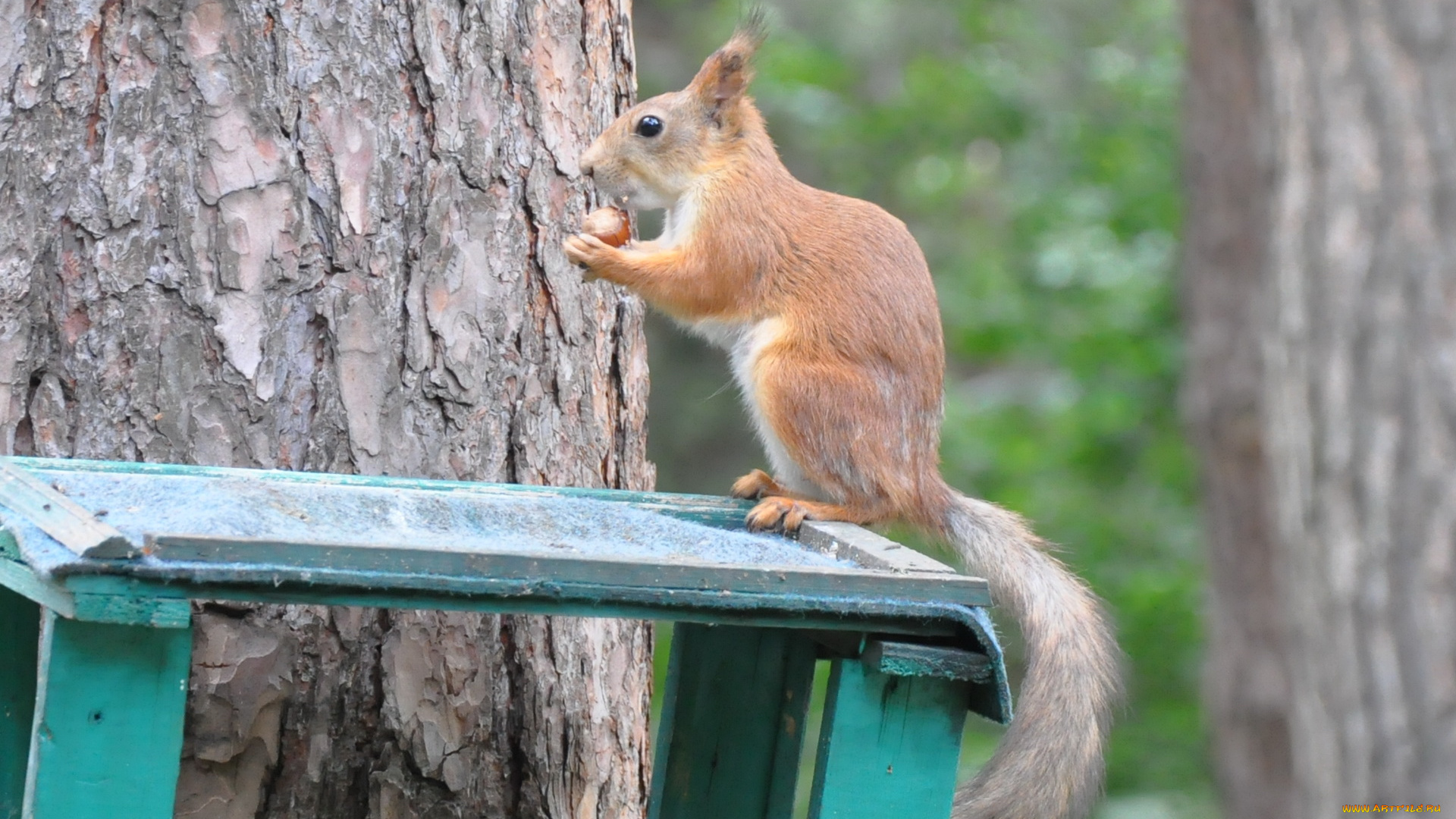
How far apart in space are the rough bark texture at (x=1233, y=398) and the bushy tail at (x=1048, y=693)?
1.71 metres

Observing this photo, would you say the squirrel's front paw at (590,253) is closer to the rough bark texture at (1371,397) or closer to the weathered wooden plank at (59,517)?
the weathered wooden plank at (59,517)

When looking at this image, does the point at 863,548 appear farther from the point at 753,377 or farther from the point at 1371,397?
the point at 1371,397

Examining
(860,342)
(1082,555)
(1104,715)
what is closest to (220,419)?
(860,342)

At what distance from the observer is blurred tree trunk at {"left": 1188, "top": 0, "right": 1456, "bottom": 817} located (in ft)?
6.56

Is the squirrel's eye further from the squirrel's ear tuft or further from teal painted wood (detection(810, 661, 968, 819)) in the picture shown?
teal painted wood (detection(810, 661, 968, 819))

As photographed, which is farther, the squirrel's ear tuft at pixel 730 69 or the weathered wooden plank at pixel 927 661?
the squirrel's ear tuft at pixel 730 69

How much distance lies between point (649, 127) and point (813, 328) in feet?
1.53

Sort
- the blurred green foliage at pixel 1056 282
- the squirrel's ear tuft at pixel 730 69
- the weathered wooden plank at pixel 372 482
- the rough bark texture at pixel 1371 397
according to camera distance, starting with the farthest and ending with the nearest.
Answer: the blurred green foliage at pixel 1056 282
the squirrel's ear tuft at pixel 730 69
the rough bark texture at pixel 1371 397
the weathered wooden plank at pixel 372 482

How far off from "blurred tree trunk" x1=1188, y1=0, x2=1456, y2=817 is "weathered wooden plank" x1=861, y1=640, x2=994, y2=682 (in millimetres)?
802

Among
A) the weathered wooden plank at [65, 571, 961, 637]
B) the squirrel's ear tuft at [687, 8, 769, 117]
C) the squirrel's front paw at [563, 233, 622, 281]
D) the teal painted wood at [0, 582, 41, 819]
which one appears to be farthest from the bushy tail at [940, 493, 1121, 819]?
the teal painted wood at [0, 582, 41, 819]

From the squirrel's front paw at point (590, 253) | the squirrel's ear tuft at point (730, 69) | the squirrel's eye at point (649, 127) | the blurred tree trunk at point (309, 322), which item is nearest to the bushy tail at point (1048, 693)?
the blurred tree trunk at point (309, 322)

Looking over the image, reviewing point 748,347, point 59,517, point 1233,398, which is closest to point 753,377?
point 748,347

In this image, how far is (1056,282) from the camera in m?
4.93

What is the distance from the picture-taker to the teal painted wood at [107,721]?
1.25 m
